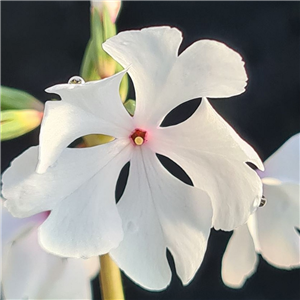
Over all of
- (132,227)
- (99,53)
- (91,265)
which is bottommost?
(91,265)

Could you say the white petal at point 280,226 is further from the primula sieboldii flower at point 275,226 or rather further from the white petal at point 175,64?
the white petal at point 175,64

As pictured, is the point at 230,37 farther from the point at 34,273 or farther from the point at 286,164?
the point at 34,273

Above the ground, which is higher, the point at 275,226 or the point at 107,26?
the point at 107,26

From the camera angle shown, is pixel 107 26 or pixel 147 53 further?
pixel 107 26

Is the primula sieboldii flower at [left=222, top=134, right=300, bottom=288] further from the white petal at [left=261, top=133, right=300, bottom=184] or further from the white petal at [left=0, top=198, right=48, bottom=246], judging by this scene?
the white petal at [left=0, top=198, right=48, bottom=246]

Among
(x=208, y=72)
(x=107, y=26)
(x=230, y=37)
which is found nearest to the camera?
(x=208, y=72)

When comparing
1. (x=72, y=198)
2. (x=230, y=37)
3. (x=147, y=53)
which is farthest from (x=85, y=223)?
(x=230, y=37)

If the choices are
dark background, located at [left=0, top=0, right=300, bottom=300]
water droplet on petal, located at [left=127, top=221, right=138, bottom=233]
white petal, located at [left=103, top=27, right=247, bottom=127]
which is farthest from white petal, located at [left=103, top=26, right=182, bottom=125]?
dark background, located at [left=0, top=0, right=300, bottom=300]
